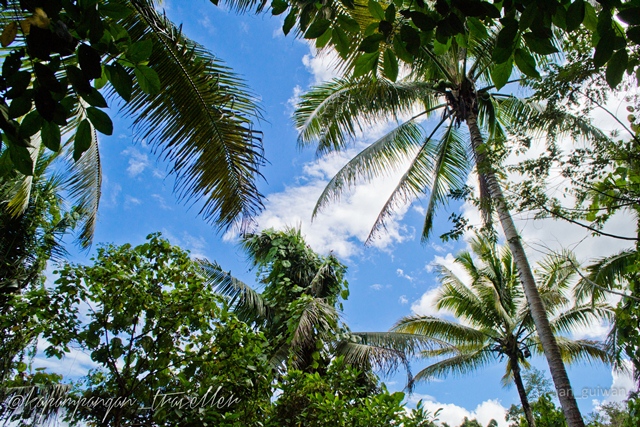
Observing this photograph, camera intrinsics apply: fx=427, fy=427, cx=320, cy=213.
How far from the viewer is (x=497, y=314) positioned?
1069cm

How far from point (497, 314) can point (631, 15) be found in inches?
423

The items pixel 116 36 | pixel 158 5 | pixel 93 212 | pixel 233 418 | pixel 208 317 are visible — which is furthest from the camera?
pixel 93 212

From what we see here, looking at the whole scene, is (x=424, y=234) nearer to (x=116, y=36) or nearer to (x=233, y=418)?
(x=233, y=418)

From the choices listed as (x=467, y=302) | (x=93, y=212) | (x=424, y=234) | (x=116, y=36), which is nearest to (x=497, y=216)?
(x=424, y=234)

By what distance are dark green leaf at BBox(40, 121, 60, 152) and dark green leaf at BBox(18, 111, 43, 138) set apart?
38mm

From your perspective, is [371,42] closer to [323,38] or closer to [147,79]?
[323,38]

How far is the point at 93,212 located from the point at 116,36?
5024mm

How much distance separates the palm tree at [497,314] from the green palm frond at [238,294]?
14.0ft

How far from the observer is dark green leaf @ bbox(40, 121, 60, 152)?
1.03 meters

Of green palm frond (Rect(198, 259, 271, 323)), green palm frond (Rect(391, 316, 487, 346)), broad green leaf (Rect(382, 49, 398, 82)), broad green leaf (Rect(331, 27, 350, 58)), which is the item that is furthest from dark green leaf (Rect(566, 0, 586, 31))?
green palm frond (Rect(391, 316, 487, 346))

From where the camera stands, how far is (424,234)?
9508 mm

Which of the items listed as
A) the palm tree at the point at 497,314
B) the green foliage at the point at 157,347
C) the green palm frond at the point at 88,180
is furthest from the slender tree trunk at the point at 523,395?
the green palm frond at the point at 88,180

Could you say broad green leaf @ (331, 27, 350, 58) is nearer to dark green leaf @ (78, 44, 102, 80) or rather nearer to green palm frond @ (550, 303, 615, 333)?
dark green leaf @ (78, 44, 102, 80)

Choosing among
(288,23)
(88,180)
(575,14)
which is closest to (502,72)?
(575,14)
